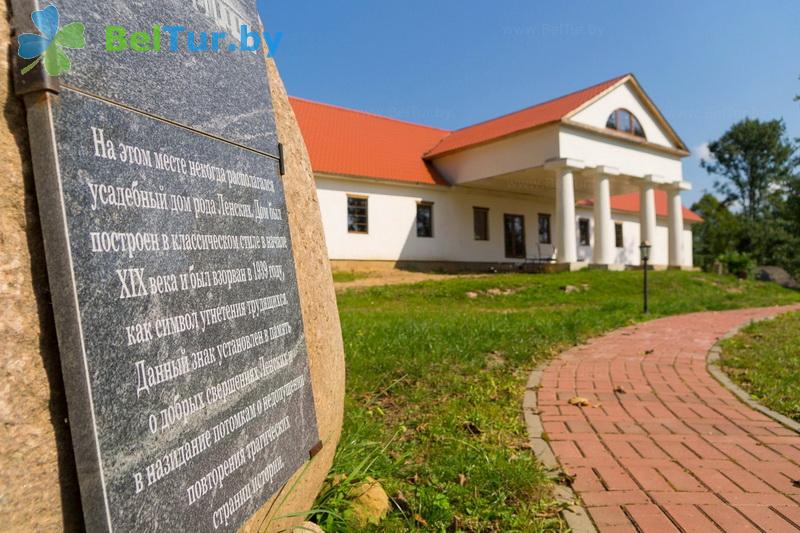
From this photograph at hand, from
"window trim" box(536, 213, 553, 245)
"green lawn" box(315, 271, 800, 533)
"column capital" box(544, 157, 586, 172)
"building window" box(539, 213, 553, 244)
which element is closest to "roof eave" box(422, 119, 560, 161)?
"column capital" box(544, 157, 586, 172)

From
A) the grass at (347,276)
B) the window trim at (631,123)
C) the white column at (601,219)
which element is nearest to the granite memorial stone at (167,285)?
the grass at (347,276)

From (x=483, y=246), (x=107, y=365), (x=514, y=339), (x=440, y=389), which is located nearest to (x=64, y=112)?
(x=107, y=365)

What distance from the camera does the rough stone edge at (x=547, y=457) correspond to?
2543 mm

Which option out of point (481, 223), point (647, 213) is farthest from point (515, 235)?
point (647, 213)

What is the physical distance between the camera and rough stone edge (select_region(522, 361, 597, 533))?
254 cm

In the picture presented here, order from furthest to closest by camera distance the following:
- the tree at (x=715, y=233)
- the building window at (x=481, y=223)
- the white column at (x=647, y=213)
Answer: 1. the tree at (x=715, y=233)
2. the building window at (x=481, y=223)
3. the white column at (x=647, y=213)

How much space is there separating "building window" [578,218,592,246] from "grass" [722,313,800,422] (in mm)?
24301

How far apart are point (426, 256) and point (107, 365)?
2390cm

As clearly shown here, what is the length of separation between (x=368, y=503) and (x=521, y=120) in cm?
2420

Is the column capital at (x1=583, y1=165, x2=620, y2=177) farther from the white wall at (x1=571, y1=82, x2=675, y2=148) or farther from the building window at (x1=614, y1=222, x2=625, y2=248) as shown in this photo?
the building window at (x1=614, y1=222, x2=625, y2=248)

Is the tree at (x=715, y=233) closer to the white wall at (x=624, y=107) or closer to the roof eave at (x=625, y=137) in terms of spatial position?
the roof eave at (x=625, y=137)

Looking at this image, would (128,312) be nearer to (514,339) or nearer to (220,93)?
(220,93)

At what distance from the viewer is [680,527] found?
246cm

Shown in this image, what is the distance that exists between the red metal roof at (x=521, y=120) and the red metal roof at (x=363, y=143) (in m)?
1.28
